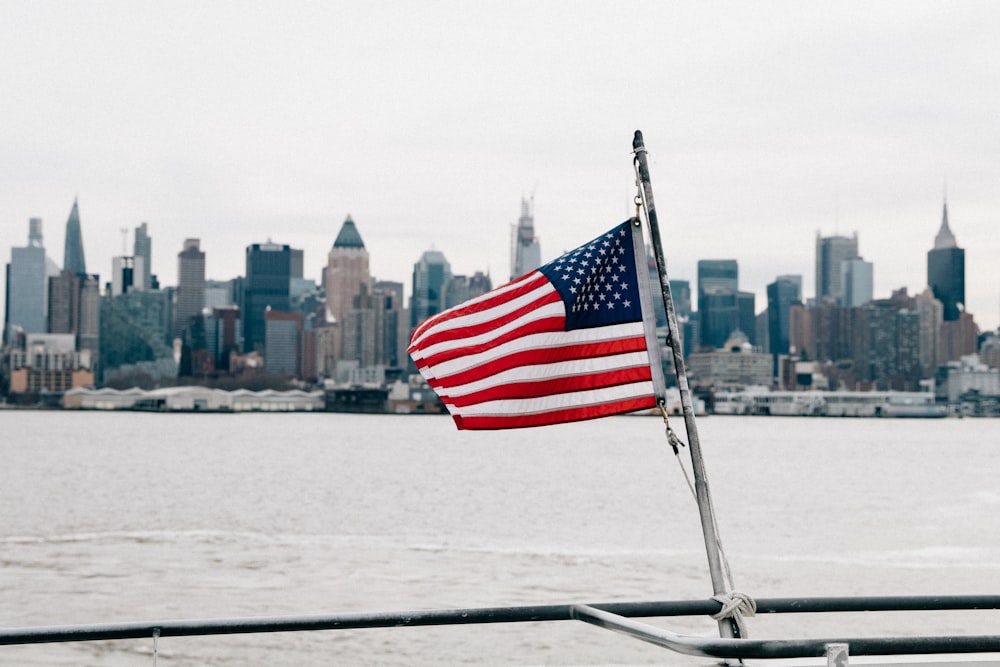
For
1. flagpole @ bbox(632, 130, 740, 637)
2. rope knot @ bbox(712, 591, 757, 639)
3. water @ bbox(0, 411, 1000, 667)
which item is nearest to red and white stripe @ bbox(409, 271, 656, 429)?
flagpole @ bbox(632, 130, 740, 637)

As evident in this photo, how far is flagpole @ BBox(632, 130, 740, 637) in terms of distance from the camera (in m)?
7.37

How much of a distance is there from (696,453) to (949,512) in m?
72.0

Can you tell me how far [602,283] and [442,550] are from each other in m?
40.5

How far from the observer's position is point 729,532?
61.8m

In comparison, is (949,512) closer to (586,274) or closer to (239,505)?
(239,505)

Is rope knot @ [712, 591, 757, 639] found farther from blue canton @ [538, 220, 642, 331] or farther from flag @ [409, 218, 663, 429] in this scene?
blue canton @ [538, 220, 642, 331]

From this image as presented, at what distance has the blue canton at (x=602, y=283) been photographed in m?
8.76

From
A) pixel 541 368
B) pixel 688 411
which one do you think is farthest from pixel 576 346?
pixel 688 411

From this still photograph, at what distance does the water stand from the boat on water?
8.94m

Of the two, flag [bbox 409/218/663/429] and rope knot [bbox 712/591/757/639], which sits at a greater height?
flag [bbox 409/218/663/429]

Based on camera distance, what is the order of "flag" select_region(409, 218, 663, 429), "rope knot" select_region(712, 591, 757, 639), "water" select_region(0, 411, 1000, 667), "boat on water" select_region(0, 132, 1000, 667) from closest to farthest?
"boat on water" select_region(0, 132, 1000, 667), "rope knot" select_region(712, 591, 757, 639), "flag" select_region(409, 218, 663, 429), "water" select_region(0, 411, 1000, 667)

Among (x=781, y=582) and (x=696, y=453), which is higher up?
(x=696, y=453)

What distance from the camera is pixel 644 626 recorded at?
5.41 metres

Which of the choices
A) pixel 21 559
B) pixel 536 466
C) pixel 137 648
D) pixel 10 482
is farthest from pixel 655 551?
pixel 536 466
